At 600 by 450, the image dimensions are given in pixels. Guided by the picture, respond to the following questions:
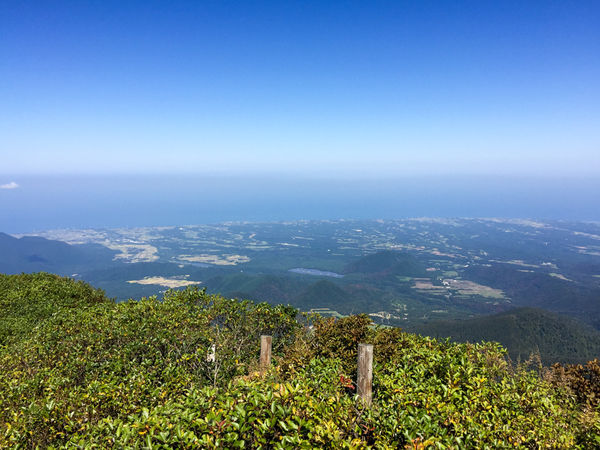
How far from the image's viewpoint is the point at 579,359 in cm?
6844

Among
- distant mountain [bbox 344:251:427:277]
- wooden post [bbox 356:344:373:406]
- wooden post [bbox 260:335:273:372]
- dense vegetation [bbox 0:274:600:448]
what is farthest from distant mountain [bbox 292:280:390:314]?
wooden post [bbox 356:344:373:406]

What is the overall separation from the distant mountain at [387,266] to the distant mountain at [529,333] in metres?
90.6

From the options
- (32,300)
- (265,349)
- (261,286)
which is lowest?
(261,286)

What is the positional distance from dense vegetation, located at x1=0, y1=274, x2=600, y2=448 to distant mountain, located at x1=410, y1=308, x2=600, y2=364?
2803 inches

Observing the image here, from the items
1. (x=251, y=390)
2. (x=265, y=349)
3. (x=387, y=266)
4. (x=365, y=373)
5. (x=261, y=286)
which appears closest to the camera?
(x=251, y=390)

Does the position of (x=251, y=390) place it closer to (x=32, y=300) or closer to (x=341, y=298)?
(x=32, y=300)

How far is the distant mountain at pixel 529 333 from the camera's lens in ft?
Answer: 242

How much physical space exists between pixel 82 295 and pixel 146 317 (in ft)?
38.1

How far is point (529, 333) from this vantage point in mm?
79062

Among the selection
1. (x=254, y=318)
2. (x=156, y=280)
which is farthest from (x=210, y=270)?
(x=254, y=318)

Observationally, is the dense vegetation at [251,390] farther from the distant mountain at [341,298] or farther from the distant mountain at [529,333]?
the distant mountain at [341,298]

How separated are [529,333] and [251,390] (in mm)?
96653

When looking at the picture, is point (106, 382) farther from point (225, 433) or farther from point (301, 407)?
point (301, 407)

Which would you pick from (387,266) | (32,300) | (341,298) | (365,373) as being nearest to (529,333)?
(341,298)
